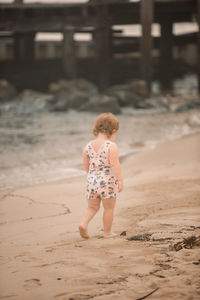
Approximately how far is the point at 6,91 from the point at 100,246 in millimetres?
14620

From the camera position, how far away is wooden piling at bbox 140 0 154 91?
14797 mm

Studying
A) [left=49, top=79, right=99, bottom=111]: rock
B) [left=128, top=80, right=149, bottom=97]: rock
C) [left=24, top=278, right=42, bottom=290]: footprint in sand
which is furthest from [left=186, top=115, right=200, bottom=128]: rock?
[left=24, top=278, right=42, bottom=290]: footprint in sand

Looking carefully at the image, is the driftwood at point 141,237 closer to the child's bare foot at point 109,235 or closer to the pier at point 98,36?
the child's bare foot at point 109,235

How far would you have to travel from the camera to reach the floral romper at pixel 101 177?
10.8 ft

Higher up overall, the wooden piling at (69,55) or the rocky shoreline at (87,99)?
the wooden piling at (69,55)

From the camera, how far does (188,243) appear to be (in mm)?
2736

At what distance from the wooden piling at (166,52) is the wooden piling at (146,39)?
2.34 m

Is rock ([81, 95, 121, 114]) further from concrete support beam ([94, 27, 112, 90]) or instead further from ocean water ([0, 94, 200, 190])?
concrete support beam ([94, 27, 112, 90])

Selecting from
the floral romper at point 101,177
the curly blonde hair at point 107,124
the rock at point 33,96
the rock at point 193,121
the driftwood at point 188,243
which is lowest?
the rock at point 193,121

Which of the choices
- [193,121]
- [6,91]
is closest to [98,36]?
[6,91]

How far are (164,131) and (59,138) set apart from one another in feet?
7.41

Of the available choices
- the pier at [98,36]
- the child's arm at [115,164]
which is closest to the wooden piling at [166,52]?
the pier at [98,36]

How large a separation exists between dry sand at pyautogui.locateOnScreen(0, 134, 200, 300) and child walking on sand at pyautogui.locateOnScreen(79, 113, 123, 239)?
0.19 m

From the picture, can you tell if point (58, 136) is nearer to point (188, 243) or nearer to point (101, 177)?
point (101, 177)
